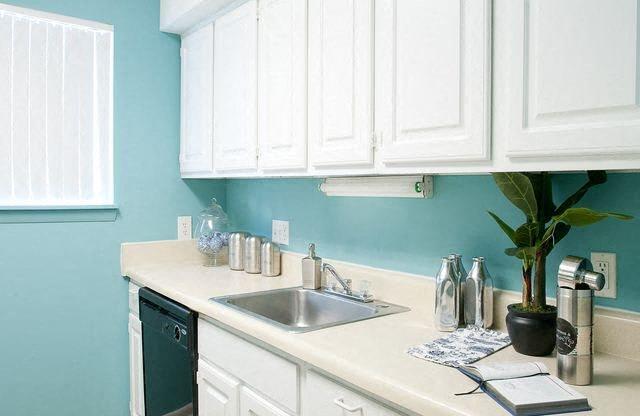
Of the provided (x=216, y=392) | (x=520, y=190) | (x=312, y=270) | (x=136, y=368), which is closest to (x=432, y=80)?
(x=520, y=190)

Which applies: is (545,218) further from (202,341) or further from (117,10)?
(117,10)

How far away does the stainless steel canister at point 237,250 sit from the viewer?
8.20ft

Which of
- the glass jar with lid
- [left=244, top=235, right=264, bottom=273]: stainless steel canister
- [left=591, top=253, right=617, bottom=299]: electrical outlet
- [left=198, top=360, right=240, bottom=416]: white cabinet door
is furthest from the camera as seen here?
the glass jar with lid

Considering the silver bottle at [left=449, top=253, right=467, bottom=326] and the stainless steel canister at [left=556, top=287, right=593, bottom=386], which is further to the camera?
the silver bottle at [left=449, top=253, right=467, bottom=326]

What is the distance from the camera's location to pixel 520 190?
1226 mm

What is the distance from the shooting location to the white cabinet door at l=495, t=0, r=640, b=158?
957mm

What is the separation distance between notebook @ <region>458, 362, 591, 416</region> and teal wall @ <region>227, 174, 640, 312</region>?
38 centimetres

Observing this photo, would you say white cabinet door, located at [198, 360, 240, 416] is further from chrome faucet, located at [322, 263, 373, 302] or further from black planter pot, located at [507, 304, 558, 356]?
black planter pot, located at [507, 304, 558, 356]

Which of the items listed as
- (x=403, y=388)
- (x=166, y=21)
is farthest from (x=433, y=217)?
(x=166, y=21)

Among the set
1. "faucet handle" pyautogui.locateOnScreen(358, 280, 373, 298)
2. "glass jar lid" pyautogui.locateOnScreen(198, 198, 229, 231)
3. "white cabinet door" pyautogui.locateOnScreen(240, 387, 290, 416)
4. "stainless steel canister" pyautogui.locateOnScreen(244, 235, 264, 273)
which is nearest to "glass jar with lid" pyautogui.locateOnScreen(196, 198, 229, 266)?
"glass jar lid" pyautogui.locateOnScreen(198, 198, 229, 231)

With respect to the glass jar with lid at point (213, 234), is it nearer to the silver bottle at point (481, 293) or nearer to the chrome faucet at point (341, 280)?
the chrome faucet at point (341, 280)

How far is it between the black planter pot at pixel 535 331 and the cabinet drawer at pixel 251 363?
60cm

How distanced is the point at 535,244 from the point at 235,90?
148 centimetres

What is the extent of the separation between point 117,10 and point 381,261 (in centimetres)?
189
